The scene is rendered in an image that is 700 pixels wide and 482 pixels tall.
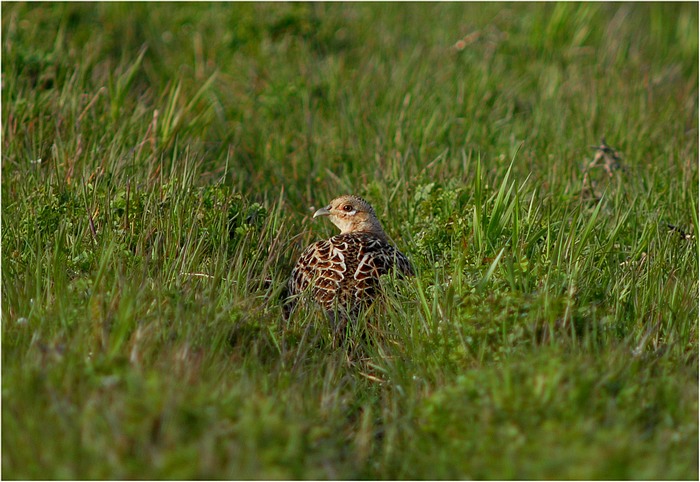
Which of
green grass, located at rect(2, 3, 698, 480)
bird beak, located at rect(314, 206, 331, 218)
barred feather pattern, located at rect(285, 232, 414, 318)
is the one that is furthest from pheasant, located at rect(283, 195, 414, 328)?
bird beak, located at rect(314, 206, 331, 218)

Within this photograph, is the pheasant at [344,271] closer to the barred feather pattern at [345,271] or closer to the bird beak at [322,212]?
the barred feather pattern at [345,271]

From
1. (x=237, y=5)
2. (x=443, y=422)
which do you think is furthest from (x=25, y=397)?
(x=237, y=5)

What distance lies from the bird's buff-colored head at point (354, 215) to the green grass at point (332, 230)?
255 mm

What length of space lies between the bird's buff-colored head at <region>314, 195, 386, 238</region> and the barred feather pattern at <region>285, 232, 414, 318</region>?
30cm

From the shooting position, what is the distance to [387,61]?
8.65 m

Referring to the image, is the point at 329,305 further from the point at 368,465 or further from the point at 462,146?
the point at 462,146

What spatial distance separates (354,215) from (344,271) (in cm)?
82

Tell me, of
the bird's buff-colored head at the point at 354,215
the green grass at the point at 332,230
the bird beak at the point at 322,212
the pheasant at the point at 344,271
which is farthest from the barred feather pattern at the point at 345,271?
the bird beak at the point at 322,212

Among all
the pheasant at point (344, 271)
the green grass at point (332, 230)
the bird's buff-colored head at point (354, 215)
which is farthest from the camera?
the bird's buff-colored head at point (354, 215)

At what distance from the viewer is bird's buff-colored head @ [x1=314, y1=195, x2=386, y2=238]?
5.84 m

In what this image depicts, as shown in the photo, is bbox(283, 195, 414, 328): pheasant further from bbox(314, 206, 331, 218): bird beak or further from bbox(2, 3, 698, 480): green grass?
bbox(314, 206, 331, 218): bird beak

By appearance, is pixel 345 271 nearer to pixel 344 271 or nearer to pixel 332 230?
pixel 344 271

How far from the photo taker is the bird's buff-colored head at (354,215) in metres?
5.84

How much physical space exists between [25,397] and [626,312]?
2970 millimetres
